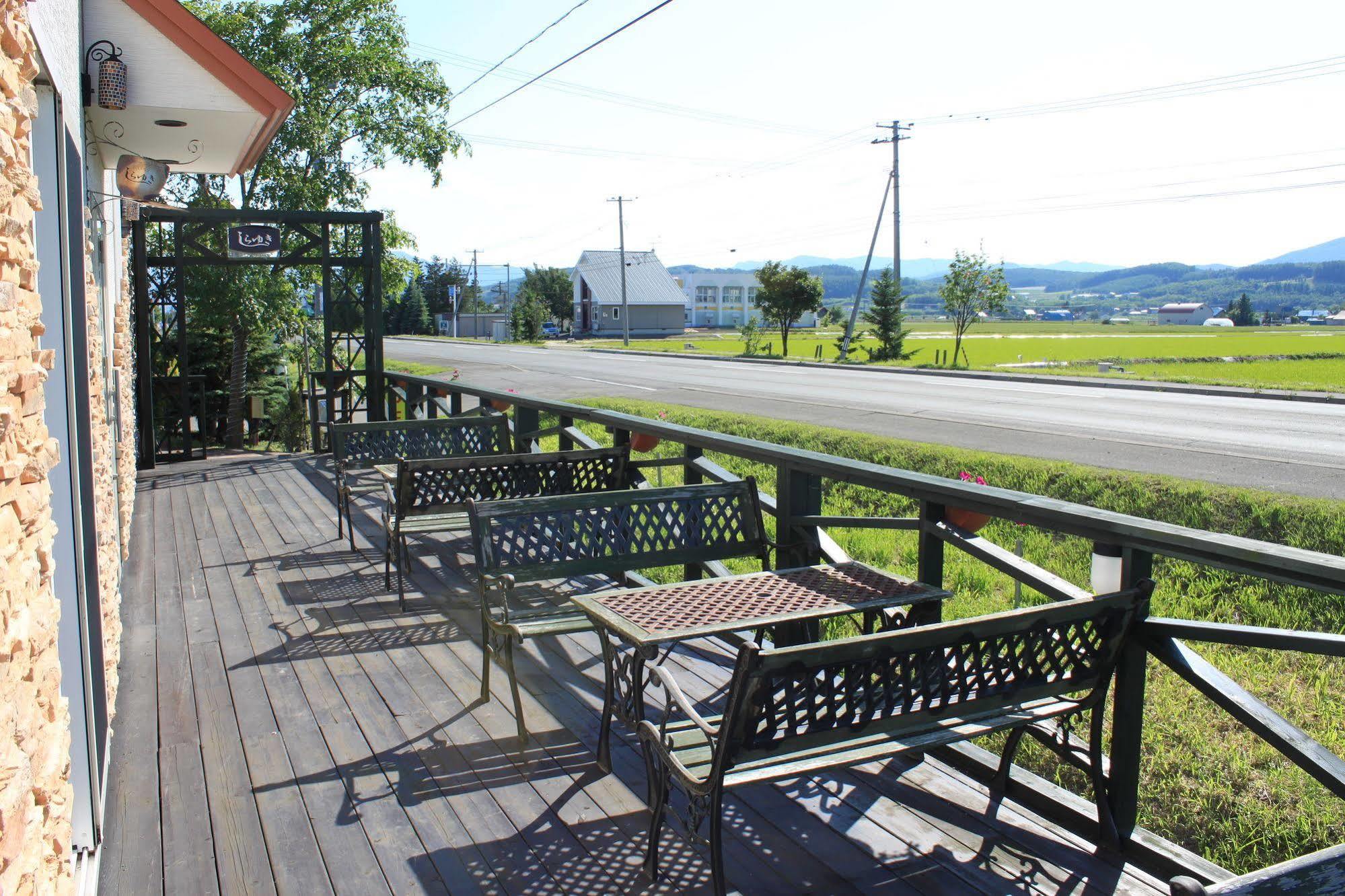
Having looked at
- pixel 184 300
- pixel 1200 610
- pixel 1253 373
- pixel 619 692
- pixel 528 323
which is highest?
pixel 528 323

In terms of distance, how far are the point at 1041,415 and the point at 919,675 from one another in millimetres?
15333

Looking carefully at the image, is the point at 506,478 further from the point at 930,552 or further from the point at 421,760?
the point at 930,552

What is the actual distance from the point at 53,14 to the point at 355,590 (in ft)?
11.6

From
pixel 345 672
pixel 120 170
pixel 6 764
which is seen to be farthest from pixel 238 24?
pixel 6 764

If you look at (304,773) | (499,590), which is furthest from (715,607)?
(304,773)

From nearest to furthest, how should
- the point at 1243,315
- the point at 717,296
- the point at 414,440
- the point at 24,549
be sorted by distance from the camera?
the point at 24,549, the point at 414,440, the point at 717,296, the point at 1243,315

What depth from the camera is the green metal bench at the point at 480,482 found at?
5680 millimetres

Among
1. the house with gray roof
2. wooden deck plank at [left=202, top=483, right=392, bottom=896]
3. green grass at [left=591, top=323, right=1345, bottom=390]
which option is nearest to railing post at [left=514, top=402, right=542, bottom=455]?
wooden deck plank at [left=202, top=483, right=392, bottom=896]

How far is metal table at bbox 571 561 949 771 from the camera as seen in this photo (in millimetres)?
3156

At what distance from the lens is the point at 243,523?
7.72 meters

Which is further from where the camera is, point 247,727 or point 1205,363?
point 1205,363

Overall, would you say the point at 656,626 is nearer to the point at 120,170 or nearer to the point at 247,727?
the point at 247,727

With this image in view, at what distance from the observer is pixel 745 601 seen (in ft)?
11.6

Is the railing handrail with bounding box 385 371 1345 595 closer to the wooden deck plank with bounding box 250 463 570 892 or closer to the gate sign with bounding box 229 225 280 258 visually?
the wooden deck plank with bounding box 250 463 570 892
